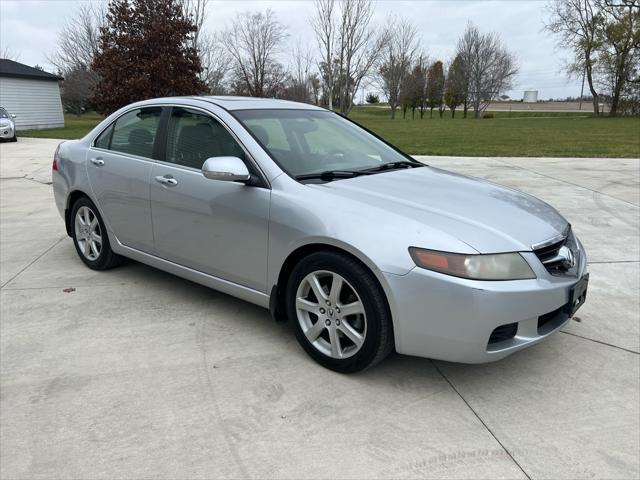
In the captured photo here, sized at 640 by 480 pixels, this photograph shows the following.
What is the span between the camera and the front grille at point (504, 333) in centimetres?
258

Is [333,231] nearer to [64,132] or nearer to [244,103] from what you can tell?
[244,103]

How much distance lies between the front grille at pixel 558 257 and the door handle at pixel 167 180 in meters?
2.42

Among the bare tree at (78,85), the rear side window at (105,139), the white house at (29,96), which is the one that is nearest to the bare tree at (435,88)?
the bare tree at (78,85)

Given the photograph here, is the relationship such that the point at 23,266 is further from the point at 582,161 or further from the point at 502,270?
the point at 582,161

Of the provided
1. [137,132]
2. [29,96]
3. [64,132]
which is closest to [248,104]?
[137,132]

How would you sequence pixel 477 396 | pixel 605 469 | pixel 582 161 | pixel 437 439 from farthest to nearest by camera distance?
1. pixel 582 161
2. pixel 477 396
3. pixel 437 439
4. pixel 605 469

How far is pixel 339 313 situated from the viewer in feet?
9.35

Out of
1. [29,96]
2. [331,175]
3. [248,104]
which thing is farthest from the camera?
[29,96]

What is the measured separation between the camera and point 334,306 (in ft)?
9.39

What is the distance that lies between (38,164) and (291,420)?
13.1 metres

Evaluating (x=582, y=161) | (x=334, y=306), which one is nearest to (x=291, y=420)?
(x=334, y=306)

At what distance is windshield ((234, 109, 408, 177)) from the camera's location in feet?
11.1

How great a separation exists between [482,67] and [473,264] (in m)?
63.8

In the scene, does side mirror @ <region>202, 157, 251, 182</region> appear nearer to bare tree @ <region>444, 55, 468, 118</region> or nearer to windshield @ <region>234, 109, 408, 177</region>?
windshield @ <region>234, 109, 408, 177</region>
